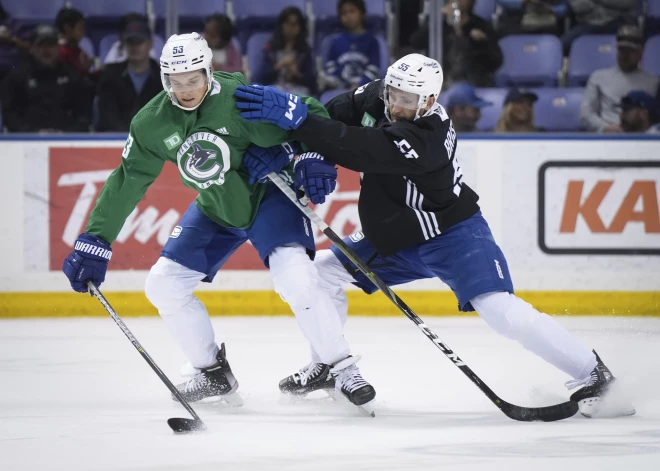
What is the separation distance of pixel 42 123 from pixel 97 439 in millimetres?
3046

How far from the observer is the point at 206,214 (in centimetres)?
373

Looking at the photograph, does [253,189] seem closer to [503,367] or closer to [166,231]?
[503,367]

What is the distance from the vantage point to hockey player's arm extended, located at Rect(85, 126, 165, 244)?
11.9ft

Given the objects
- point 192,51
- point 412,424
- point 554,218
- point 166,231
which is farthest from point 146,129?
point 554,218

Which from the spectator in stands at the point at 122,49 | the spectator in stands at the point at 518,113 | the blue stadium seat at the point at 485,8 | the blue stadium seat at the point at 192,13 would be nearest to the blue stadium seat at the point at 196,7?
the blue stadium seat at the point at 192,13

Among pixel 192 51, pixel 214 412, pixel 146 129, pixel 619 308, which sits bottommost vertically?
pixel 619 308

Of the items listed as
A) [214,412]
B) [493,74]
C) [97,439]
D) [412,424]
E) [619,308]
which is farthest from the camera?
[493,74]

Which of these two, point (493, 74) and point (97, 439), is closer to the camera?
point (97, 439)

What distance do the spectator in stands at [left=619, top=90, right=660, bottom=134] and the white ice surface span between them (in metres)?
1.00

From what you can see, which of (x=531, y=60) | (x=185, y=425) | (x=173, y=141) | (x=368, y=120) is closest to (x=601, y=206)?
(x=531, y=60)

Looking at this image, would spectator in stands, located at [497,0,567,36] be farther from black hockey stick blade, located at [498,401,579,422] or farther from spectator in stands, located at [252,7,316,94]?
black hockey stick blade, located at [498,401,579,422]

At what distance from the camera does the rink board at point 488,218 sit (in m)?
5.62

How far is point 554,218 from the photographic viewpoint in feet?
18.5

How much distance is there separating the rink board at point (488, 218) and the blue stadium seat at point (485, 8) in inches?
30.8
